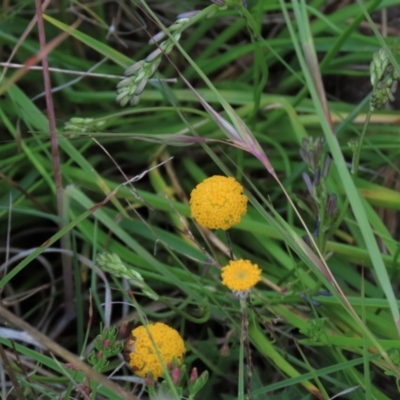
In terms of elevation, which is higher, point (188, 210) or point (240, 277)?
point (240, 277)

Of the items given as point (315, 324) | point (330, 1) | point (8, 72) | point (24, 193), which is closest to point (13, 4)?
point (8, 72)

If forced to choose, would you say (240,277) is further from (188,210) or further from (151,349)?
(188,210)

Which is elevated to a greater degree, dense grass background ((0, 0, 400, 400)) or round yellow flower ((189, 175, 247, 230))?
round yellow flower ((189, 175, 247, 230))

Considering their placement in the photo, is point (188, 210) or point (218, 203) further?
point (188, 210)

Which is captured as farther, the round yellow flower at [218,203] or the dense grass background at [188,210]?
the dense grass background at [188,210]

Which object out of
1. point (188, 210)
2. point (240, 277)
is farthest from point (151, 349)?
point (188, 210)

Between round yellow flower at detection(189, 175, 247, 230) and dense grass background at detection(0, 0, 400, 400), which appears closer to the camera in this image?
round yellow flower at detection(189, 175, 247, 230)
